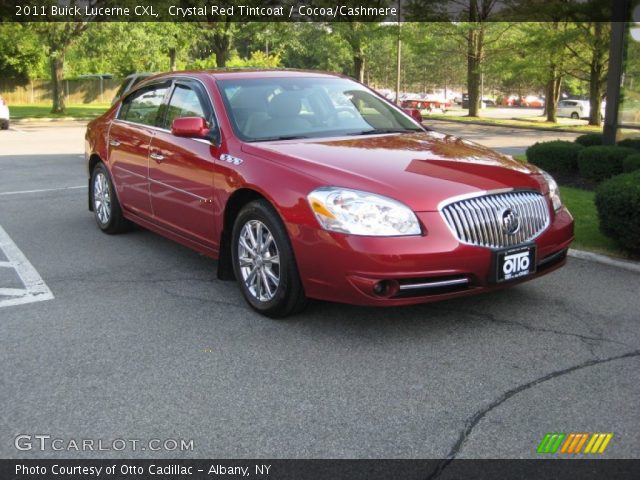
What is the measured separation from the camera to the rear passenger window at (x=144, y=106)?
6203 millimetres

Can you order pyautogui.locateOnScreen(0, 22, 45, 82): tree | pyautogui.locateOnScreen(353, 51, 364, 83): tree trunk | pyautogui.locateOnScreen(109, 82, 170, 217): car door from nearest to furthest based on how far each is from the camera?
pyautogui.locateOnScreen(109, 82, 170, 217): car door → pyautogui.locateOnScreen(353, 51, 364, 83): tree trunk → pyautogui.locateOnScreen(0, 22, 45, 82): tree

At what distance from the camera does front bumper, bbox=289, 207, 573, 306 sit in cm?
398

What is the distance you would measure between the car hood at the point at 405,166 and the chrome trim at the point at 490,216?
0.05 metres

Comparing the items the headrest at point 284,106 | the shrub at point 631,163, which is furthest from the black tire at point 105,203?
the shrub at point 631,163

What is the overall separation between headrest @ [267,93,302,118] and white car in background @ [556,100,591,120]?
1716 inches

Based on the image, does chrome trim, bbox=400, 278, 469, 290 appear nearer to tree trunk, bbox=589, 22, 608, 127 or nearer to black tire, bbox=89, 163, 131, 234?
black tire, bbox=89, 163, 131, 234

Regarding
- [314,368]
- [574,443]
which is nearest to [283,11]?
[314,368]

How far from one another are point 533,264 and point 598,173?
5.60m

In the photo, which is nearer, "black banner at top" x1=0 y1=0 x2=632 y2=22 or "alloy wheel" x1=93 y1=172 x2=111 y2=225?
"alloy wheel" x1=93 y1=172 x2=111 y2=225

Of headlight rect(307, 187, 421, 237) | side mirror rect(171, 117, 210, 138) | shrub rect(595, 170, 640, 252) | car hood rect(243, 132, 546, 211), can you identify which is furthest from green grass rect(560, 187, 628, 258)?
side mirror rect(171, 117, 210, 138)

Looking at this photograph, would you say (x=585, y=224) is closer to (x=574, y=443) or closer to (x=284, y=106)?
(x=284, y=106)

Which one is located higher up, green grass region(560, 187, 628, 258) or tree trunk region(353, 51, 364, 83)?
tree trunk region(353, 51, 364, 83)

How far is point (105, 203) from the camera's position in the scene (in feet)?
23.5

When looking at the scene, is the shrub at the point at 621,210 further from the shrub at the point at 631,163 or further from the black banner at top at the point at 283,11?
the black banner at top at the point at 283,11
